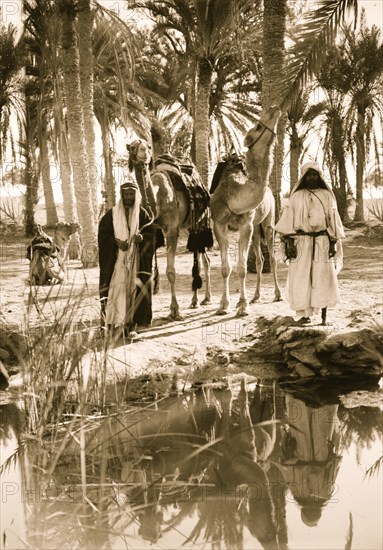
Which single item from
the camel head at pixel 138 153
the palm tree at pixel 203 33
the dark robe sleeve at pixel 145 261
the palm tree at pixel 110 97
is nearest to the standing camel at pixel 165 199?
the camel head at pixel 138 153

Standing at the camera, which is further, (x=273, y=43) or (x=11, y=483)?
(x=273, y=43)

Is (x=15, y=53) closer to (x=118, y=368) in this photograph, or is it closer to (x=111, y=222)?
(x=111, y=222)

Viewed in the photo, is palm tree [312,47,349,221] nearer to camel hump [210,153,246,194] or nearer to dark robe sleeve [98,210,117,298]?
camel hump [210,153,246,194]

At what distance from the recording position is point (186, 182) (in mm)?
10242

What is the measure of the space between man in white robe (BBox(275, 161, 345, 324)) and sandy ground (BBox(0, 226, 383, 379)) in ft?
1.52

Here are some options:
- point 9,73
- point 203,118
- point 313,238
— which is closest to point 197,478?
point 313,238

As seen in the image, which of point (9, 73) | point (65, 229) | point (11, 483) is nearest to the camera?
point (11, 483)

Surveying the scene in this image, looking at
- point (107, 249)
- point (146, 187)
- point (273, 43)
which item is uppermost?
A: point (273, 43)

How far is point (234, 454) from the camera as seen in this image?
596 centimetres

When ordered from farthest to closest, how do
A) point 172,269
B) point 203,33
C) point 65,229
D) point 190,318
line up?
point 203,33
point 65,229
point 190,318
point 172,269

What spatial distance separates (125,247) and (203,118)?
10.9m

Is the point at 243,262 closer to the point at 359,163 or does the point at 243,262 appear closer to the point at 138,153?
the point at 138,153

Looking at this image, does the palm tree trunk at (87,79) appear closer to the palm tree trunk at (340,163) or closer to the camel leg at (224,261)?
the camel leg at (224,261)

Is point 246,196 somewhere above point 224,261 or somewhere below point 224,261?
above
